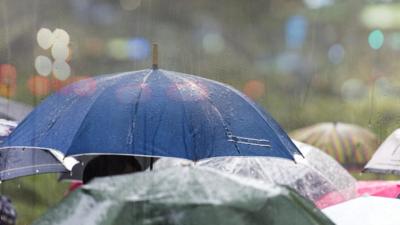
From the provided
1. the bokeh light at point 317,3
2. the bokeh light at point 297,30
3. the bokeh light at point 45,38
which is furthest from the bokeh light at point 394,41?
the bokeh light at point 45,38

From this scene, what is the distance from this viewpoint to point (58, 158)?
3.38 metres

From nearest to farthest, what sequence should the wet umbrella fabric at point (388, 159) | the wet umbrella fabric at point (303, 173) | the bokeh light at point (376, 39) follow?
1. the wet umbrella fabric at point (303, 173)
2. the wet umbrella fabric at point (388, 159)
3. the bokeh light at point (376, 39)

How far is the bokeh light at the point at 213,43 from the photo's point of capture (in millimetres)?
6113

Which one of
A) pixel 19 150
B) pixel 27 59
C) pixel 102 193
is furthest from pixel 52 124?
pixel 27 59

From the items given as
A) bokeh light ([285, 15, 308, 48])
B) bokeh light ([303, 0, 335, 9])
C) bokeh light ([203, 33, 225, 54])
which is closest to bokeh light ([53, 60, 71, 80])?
bokeh light ([203, 33, 225, 54])

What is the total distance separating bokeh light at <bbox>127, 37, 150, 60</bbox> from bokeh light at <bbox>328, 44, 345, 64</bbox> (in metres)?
1.65

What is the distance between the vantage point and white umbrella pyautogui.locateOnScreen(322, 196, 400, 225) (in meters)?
2.25

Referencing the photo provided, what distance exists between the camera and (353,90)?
6473 millimetres

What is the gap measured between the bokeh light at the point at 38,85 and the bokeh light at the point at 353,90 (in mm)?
2583

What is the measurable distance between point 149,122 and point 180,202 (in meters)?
1.32

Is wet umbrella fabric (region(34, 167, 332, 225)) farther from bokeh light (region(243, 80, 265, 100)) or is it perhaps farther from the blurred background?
bokeh light (region(243, 80, 265, 100))

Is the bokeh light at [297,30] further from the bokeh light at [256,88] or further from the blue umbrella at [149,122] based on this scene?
the blue umbrella at [149,122]

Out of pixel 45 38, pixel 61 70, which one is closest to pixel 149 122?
pixel 61 70

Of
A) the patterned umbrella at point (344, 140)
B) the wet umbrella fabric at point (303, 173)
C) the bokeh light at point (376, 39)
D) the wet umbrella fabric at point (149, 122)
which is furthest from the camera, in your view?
the bokeh light at point (376, 39)
